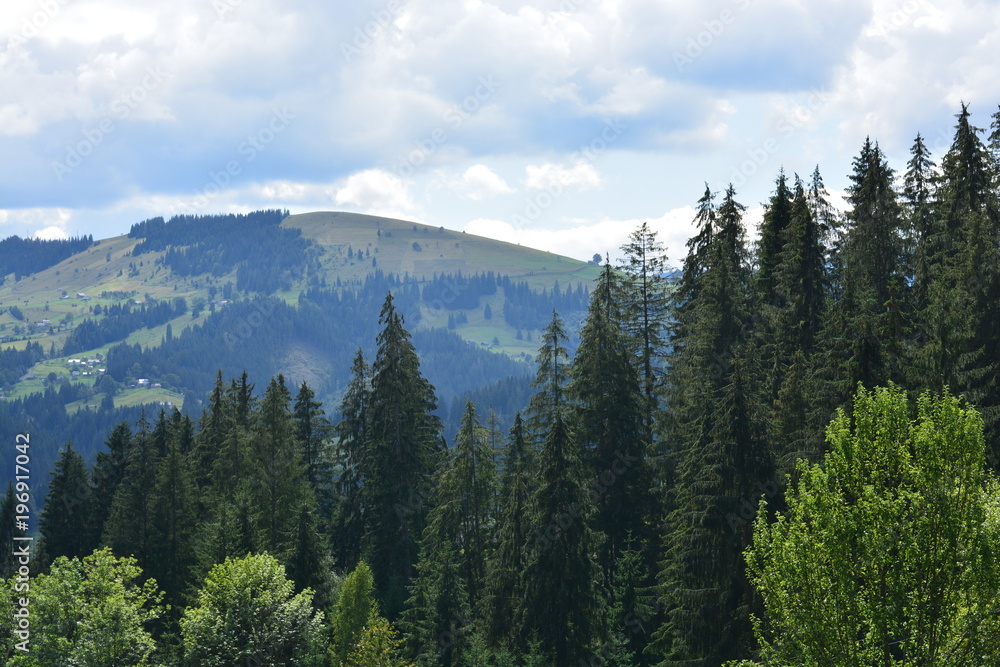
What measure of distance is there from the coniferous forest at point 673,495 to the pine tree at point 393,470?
190 millimetres

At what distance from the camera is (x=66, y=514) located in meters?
67.8

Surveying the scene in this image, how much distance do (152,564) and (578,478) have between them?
35.3 metres

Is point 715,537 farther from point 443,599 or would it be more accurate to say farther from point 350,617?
point 350,617

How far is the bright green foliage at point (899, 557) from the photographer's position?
15.5 metres

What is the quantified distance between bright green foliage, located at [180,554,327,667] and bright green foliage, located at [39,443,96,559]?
39.3 metres

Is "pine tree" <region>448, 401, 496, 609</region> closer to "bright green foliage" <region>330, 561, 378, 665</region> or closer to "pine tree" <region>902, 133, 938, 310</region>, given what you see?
"bright green foliage" <region>330, 561, 378, 665</region>

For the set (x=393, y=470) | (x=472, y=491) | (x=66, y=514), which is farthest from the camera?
(x=66, y=514)

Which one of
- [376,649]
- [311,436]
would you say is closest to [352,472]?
[311,436]

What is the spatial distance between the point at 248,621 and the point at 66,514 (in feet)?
140

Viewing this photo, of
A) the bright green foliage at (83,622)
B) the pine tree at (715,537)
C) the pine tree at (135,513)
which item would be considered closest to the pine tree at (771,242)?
the pine tree at (715,537)

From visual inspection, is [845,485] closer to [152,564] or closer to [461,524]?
[461,524]

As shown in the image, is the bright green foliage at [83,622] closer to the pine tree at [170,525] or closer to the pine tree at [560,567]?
the pine tree at [170,525]

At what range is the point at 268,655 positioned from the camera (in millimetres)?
34594

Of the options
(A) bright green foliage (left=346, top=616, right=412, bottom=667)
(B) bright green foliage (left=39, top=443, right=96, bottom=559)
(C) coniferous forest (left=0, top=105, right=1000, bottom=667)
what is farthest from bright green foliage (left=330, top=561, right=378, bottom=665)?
(B) bright green foliage (left=39, top=443, right=96, bottom=559)
